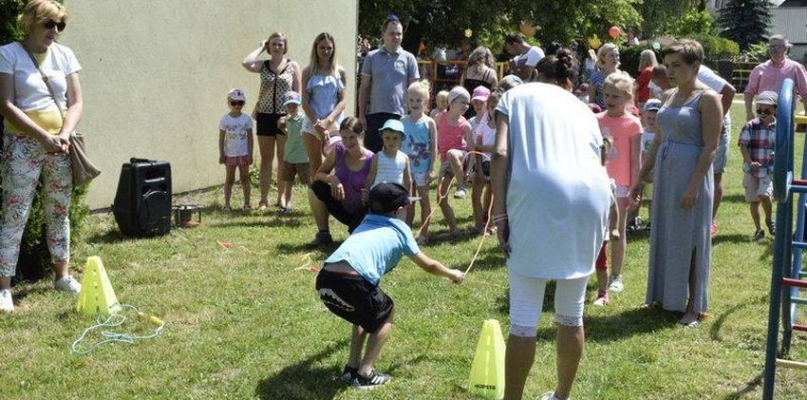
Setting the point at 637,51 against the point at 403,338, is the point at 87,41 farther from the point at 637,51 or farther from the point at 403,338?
the point at 637,51

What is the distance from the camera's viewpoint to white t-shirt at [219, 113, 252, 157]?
10164 mm

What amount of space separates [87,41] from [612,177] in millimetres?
5365

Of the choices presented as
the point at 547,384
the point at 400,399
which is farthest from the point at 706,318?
the point at 400,399

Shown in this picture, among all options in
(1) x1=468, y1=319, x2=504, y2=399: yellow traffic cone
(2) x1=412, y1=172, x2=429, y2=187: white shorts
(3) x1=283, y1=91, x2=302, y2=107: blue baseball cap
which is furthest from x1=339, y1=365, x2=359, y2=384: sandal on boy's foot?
(3) x1=283, y1=91, x2=302, y2=107: blue baseball cap

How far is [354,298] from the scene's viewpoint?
4.82 m

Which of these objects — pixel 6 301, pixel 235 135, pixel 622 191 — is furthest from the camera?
pixel 235 135

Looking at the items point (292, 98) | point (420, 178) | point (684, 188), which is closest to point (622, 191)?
point (684, 188)

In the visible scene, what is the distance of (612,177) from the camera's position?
720 centimetres

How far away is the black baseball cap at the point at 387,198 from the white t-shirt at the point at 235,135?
17.8 feet

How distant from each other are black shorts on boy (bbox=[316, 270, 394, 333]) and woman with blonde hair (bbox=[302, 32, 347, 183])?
4789 millimetres

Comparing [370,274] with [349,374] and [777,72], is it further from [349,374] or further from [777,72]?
[777,72]

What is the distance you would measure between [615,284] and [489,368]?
8.50ft

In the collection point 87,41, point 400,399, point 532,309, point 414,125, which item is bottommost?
point 400,399

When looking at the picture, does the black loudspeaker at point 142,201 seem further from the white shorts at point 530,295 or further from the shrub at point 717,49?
the shrub at point 717,49
